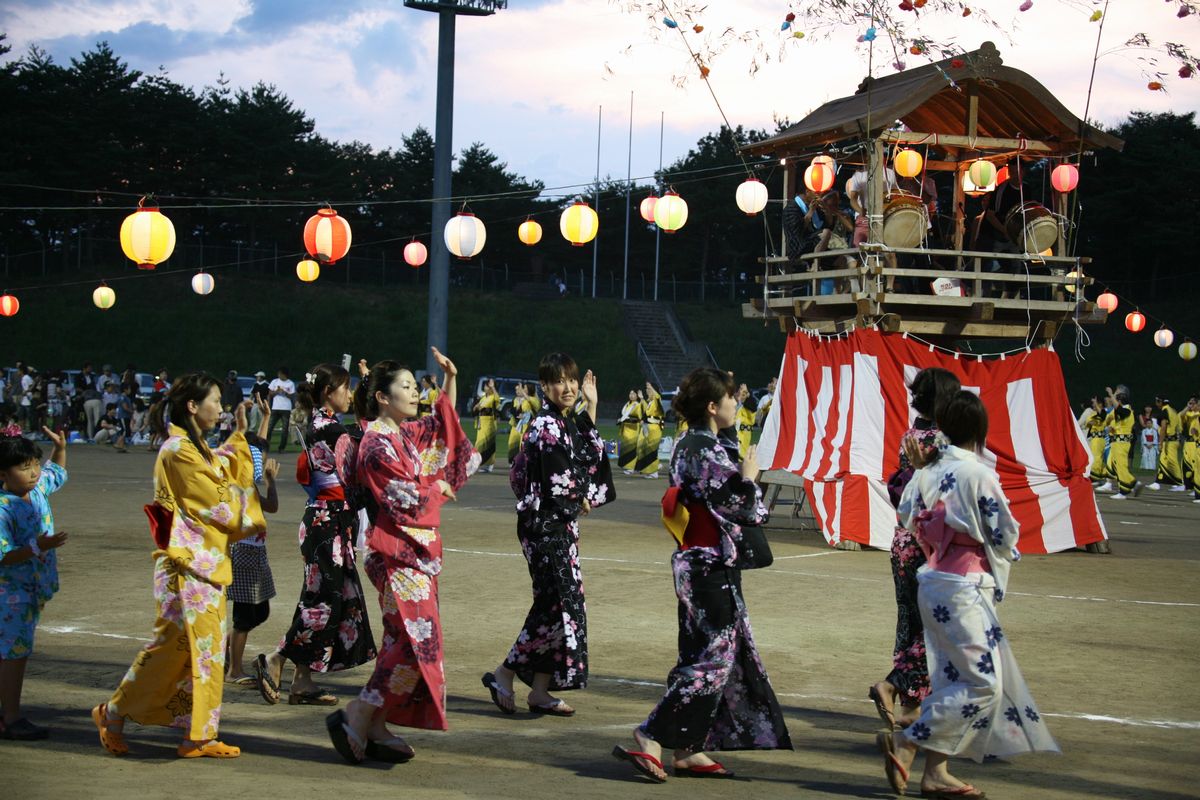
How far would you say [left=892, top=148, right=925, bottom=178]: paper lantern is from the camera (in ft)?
42.8

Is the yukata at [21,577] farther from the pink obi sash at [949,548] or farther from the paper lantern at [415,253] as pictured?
the paper lantern at [415,253]

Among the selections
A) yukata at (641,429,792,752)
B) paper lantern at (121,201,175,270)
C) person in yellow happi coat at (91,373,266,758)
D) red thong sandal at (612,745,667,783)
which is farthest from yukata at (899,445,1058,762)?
paper lantern at (121,201,175,270)

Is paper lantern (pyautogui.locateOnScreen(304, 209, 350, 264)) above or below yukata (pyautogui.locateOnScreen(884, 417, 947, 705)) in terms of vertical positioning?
above

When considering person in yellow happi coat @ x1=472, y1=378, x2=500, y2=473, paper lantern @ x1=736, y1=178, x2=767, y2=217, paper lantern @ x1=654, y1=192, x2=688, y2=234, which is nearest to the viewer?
paper lantern @ x1=736, y1=178, x2=767, y2=217

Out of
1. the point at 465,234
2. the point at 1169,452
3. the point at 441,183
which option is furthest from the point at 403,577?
the point at 1169,452

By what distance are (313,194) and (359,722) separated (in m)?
47.0

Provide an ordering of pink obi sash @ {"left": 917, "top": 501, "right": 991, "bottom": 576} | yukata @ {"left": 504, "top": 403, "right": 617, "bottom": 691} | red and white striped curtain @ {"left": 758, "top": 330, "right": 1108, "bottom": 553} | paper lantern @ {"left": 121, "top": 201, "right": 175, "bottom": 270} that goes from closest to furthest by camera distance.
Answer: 1. pink obi sash @ {"left": 917, "top": 501, "right": 991, "bottom": 576}
2. yukata @ {"left": 504, "top": 403, "right": 617, "bottom": 691}
3. red and white striped curtain @ {"left": 758, "top": 330, "right": 1108, "bottom": 553}
4. paper lantern @ {"left": 121, "top": 201, "right": 175, "bottom": 270}

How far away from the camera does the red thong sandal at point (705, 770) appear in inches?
193

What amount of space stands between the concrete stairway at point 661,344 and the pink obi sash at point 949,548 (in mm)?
41033

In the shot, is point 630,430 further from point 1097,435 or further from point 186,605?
point 186,605

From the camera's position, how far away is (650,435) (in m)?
22.4

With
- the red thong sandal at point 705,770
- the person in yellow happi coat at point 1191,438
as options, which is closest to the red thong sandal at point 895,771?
the red thong sandal at point 705,770

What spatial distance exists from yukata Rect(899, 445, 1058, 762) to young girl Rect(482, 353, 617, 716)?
1.86m

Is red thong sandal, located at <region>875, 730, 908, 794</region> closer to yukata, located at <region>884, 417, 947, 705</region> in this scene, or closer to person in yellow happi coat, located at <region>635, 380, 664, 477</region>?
yukata, located at <region>884, 417, 947, 705</region>
